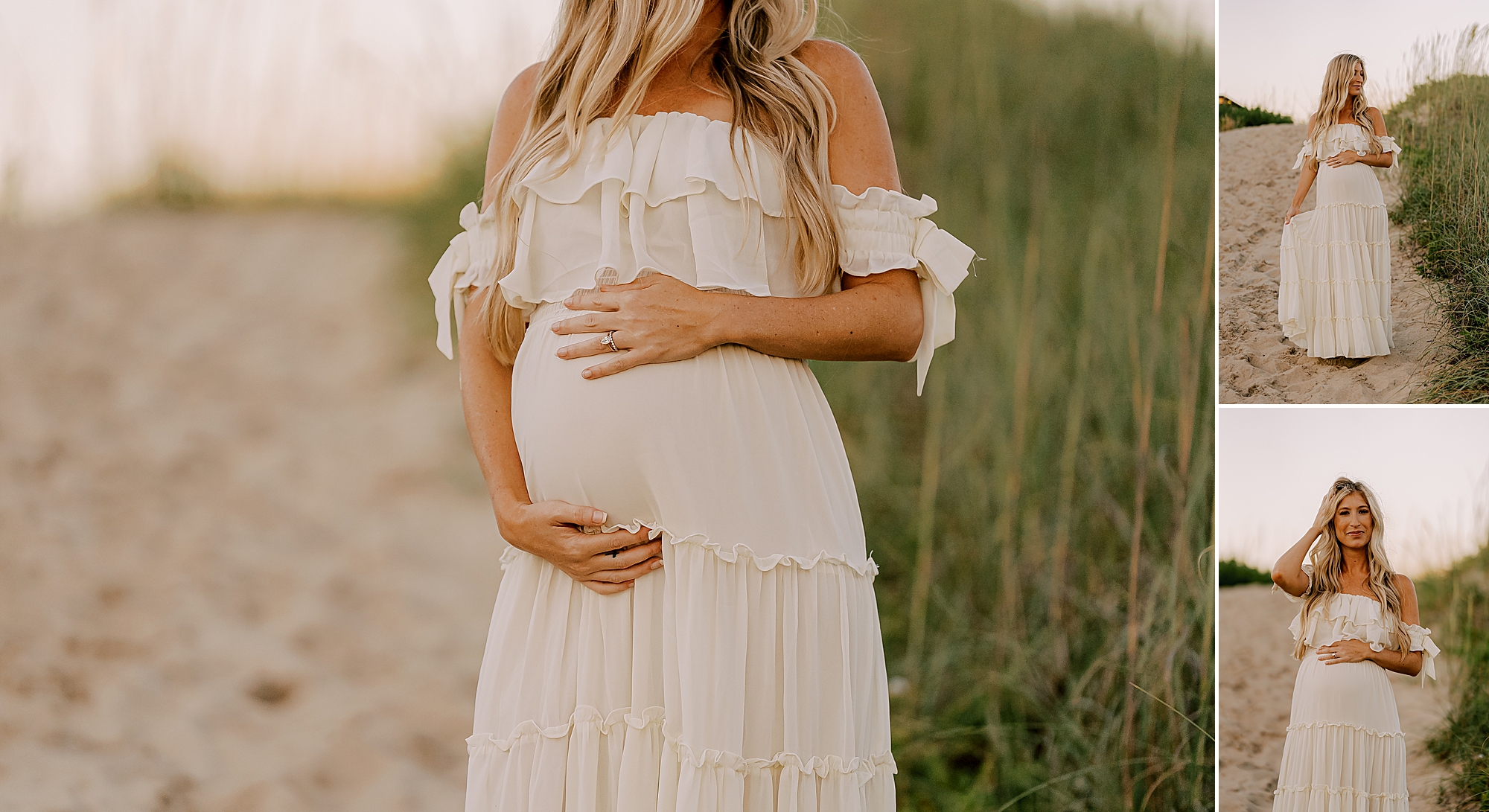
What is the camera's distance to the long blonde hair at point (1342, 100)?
69.9 inches

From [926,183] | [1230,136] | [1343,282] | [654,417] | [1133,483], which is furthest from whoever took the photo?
[926,183]

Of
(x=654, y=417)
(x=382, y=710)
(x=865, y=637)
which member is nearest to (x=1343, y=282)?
(x=865, y=637)

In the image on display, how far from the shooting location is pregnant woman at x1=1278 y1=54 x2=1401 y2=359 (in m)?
1.77

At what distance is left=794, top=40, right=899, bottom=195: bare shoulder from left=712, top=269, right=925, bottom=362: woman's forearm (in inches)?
4.8

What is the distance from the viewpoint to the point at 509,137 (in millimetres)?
1383

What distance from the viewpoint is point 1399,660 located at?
6.01ft

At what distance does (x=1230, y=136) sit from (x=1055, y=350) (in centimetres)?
90

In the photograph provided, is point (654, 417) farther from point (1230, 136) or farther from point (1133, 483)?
point (1133, 483)

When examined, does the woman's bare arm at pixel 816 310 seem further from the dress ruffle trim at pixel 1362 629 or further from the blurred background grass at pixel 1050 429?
the blurred background grass at pixel 1050 429

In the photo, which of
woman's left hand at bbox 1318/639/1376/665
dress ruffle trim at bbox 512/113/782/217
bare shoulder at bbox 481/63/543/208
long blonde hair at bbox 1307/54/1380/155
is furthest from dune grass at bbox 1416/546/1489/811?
bare shoulder at bbox 481/63/543/208

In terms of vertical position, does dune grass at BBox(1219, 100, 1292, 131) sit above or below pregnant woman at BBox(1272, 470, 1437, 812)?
above

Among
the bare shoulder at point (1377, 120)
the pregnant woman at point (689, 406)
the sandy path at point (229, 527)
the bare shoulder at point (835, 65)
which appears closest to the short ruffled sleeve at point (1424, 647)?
the bare shoulder at point (1377, 120)

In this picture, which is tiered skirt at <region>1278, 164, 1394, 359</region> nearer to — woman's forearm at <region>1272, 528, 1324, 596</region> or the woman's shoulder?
woman's forearm at <region>1272, 528, 1324, 596</region>

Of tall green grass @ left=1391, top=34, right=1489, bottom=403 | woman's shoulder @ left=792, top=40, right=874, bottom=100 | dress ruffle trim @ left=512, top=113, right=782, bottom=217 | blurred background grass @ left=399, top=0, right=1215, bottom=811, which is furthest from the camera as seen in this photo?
blurred background grass @ left=399, top=0, right=1215, bottom=811
